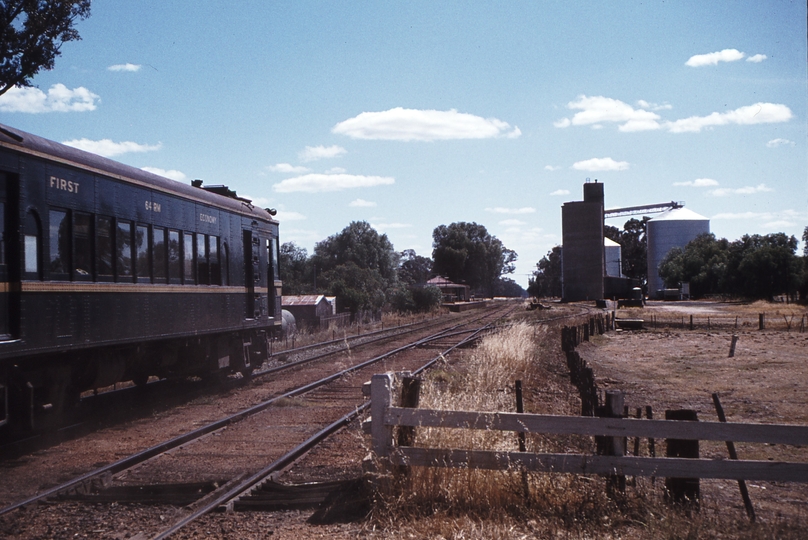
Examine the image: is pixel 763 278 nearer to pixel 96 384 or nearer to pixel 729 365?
pixel 729 365

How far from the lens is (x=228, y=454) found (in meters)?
8.52

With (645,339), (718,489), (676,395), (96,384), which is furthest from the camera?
(645,339)

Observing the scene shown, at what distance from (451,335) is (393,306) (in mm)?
30143

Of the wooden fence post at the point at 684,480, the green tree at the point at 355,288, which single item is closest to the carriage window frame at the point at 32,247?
the wooden fence post at the point at 684,480

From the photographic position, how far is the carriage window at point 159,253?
1187cm

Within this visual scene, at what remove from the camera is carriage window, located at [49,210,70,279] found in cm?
920

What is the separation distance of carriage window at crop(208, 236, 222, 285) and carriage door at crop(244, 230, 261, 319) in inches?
60.8

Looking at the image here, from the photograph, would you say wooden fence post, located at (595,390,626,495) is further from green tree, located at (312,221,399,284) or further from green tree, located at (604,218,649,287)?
green tree, located at (604,218,649,287)

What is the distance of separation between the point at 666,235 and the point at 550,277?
3124cm

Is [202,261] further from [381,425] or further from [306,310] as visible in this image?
[306,310]

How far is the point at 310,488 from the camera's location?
7.00 m

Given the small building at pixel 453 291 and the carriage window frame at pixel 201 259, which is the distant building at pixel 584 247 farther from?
the carriage window frame at pixel 201 259

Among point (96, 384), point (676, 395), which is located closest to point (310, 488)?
point (96, 384)

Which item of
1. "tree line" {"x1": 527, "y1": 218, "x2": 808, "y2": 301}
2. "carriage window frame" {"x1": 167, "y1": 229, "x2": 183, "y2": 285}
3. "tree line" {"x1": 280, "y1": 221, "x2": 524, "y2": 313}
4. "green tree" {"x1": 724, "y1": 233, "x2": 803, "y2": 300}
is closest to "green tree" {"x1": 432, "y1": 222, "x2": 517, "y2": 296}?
"tree line" {"x1": 280, "y1": 221, "x2": 524, "y2": 313}
